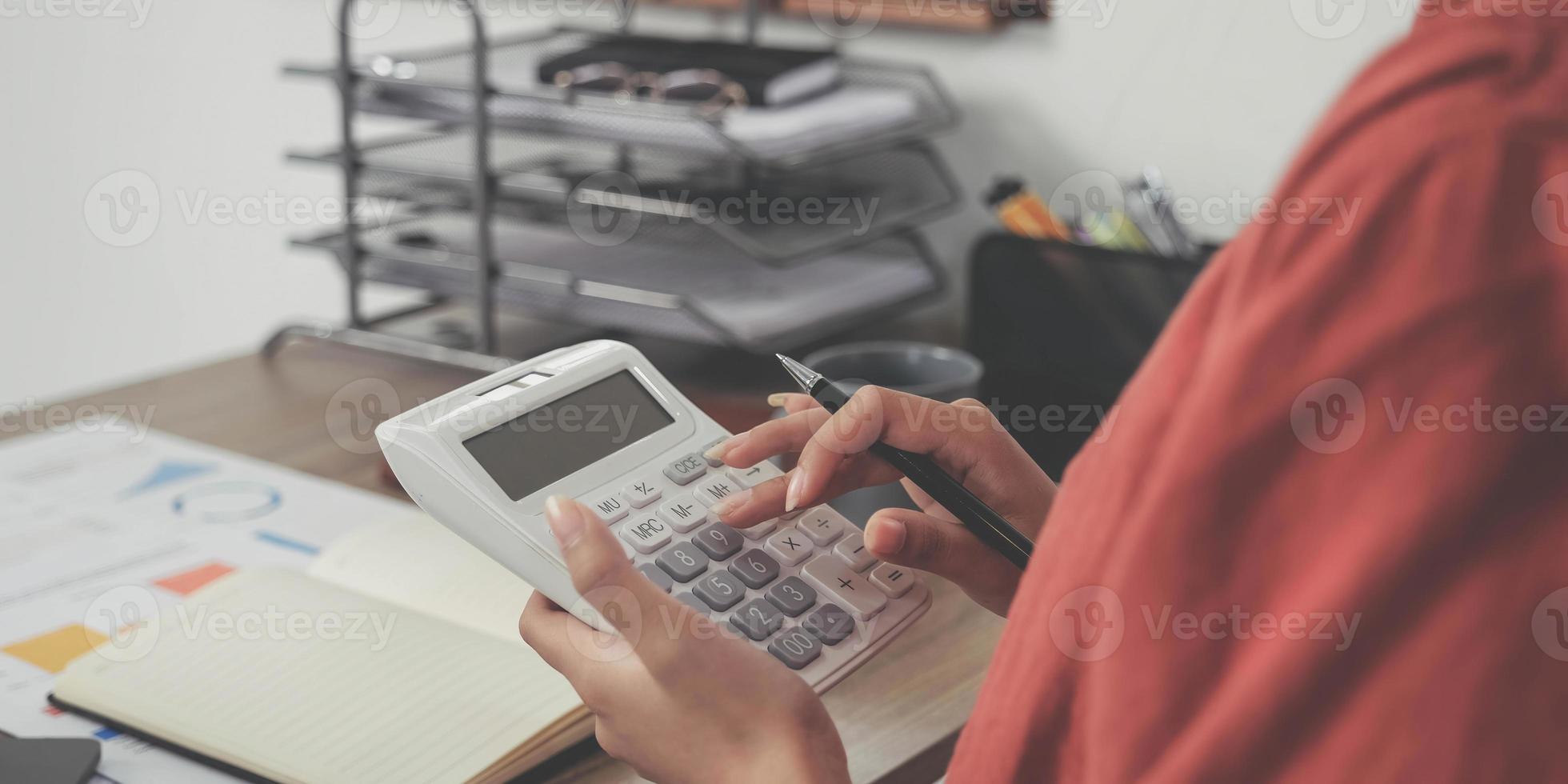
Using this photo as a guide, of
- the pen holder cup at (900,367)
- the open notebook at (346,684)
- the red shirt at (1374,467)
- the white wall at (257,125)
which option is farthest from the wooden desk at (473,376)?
the white wall at (257,125)

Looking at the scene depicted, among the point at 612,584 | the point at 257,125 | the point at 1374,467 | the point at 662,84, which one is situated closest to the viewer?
the point at 1374,467

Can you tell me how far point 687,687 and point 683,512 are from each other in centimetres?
11

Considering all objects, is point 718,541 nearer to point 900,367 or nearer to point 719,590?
point 719,590

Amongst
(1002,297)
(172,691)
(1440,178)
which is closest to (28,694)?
(172,691)

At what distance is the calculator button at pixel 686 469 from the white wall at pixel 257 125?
0.72m

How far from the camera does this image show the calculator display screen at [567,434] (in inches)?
19.9

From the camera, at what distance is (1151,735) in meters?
0.26

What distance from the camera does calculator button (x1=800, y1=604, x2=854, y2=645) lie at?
0.50 metres

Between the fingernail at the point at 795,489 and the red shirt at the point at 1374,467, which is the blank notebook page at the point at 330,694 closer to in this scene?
the fingernail at the point at 795,489

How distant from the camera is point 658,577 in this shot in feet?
1.63

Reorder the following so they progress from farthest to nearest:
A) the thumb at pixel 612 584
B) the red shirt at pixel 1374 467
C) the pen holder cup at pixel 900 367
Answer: the pen holder cup at pixel 900 367, the thumb at pixel 612 584, the red shirt at pixel 1374 467

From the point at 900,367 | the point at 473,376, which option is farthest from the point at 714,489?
the point at 473,376

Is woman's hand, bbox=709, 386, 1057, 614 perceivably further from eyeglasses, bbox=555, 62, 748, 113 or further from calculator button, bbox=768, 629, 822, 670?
eyeglasses, bbox=555, 62, 748, 113

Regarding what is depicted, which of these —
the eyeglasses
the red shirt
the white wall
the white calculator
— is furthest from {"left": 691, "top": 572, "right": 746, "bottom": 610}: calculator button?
the white wall
